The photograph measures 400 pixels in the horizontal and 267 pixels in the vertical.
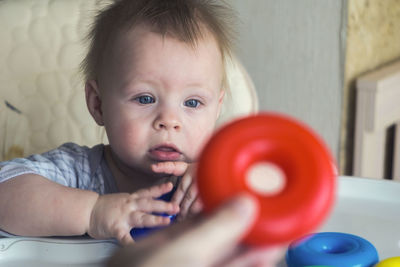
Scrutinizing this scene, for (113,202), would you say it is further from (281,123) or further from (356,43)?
(356,43)

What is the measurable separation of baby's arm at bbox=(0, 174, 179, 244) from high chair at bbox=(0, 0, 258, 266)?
368mm

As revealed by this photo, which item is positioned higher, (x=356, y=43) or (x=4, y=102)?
(x=356, y=43)

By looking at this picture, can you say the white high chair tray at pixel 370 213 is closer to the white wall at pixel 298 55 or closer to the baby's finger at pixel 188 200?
the baby's finger at pixel 188 200

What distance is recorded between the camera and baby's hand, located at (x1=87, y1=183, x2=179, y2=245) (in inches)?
20.4

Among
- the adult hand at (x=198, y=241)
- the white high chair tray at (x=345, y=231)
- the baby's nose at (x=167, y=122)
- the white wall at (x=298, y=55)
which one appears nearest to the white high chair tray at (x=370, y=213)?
the white high chair tray at (x=345, y=231)

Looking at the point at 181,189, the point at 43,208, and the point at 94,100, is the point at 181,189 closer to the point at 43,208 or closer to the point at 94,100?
the point at 43,208

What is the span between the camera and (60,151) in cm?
78

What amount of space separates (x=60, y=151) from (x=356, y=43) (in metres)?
0.99

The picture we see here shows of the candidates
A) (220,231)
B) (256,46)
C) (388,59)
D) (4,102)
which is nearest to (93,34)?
(4,102)

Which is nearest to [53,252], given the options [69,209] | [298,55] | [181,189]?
[69,209]

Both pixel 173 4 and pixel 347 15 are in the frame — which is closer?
pixel 173 4

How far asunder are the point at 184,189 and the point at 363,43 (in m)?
1.07

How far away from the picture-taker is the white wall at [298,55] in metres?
1.47

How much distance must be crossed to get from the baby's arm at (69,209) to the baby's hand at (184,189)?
0.15 feet
